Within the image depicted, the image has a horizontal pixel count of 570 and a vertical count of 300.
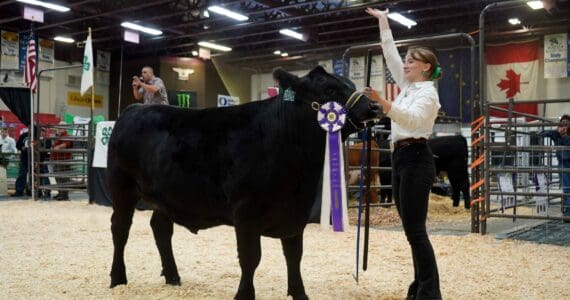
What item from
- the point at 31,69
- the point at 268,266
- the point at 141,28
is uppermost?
the point at 141,28

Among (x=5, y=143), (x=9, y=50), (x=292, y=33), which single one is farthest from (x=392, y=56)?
(x=9, y=50)

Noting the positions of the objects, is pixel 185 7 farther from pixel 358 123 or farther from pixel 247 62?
pixel 358 123

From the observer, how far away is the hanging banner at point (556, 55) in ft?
56.1

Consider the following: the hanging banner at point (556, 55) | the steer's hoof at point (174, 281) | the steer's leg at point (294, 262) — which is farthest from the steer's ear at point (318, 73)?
the hanging banner at point (556, 55)

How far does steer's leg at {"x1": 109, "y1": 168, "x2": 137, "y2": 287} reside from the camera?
12.0 feet

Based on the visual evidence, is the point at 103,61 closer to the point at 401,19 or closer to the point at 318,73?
the point at 401,19

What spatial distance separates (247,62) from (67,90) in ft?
25.5

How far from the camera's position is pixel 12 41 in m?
19.5

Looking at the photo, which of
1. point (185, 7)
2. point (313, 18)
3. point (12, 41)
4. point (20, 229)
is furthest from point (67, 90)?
point (20, 229)

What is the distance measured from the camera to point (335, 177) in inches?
130

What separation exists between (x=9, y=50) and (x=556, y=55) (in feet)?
61.6

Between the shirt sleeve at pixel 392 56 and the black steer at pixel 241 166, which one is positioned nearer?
the black steer at pixel 241 166

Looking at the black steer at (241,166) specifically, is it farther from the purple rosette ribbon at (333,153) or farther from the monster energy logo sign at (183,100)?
the monster energy logo sign at (183,100)

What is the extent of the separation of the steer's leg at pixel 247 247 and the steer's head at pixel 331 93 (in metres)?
0.71
